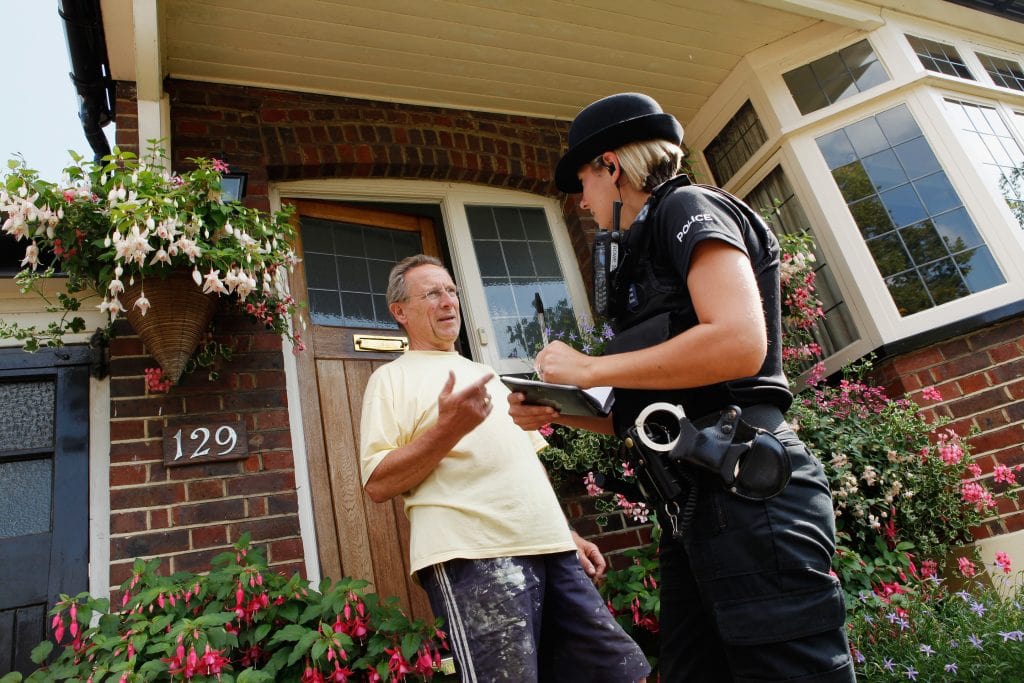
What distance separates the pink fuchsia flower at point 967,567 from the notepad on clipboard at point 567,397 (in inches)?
104

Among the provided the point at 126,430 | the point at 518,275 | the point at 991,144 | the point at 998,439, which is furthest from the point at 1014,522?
the point at 126,430

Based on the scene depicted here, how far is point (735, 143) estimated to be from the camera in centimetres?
468

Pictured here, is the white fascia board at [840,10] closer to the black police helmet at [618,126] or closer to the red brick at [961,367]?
the red brick at [961,367]

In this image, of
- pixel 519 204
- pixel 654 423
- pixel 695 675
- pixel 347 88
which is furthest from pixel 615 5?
pixel 695 675

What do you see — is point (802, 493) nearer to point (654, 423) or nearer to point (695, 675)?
point (654, 423)

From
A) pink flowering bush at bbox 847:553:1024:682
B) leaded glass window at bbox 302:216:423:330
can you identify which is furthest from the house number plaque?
pink flowering bush at bbox 847:553:1024:682

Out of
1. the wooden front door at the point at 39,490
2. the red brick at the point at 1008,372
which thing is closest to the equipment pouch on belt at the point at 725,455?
the wooden front door at the point at 39,490

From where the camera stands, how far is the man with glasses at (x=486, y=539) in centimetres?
196

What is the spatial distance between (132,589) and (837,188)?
3994 mm

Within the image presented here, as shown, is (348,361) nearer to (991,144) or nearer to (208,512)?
(208,512)

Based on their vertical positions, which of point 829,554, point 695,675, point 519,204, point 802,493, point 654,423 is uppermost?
point 519,204

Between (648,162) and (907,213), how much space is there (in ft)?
10.3

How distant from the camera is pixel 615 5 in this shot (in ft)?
12.7

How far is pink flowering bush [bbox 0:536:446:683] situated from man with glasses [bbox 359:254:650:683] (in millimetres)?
304
